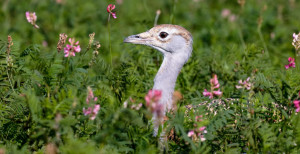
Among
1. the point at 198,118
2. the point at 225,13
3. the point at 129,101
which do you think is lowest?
the point at 198,118

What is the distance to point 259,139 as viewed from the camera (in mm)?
3205

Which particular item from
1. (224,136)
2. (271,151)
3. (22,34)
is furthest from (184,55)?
(22,34)

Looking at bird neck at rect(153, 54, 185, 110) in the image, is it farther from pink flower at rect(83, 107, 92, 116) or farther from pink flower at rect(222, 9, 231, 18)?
pink flower at rect(222, 9, 231, 18)

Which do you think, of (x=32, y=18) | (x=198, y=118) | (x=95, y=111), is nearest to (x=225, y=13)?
(x=32, y=18)

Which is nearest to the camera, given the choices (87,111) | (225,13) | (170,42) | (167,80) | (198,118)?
(87,111)

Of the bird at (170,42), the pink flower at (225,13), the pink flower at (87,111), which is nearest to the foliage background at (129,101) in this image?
the pink flower at (87,111)

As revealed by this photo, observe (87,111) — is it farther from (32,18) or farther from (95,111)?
Answer: (32,18)

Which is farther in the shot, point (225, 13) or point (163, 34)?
point (225, 13)

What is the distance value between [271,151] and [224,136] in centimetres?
40

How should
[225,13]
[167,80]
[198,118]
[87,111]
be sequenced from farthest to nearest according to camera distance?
[225,13]
[167,80]
[198,118]
[87,111]

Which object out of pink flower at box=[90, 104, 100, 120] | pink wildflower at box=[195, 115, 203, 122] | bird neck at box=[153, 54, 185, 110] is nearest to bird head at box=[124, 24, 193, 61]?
bird neck at box=[153, 54, 185, 110]

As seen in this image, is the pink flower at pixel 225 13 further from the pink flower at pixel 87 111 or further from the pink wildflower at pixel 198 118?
the pink flower at pixel 87 111

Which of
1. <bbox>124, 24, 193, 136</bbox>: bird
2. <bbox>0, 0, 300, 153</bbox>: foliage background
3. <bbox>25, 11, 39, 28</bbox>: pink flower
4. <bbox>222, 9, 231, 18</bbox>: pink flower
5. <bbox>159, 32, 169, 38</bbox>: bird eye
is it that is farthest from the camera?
<bbox>222, 9, 231, 18</bbox>: pink flower

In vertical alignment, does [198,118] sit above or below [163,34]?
below
